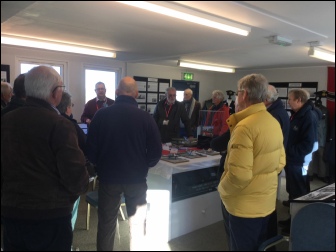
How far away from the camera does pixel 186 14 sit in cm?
150

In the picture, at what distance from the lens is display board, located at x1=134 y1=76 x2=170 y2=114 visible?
5961 millimetres

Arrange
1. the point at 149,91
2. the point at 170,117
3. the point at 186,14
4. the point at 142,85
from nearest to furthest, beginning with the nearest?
the point at 186,14 → the point at 170,117 → the point at 142,85 → the point at 149,91

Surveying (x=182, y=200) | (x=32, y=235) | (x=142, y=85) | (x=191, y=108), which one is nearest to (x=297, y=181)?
(x=182, y=200)

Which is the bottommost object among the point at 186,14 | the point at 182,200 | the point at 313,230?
the point at 182,200

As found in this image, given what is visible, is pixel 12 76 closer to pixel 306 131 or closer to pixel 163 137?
pixel 306 131

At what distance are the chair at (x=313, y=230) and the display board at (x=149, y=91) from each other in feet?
15.8

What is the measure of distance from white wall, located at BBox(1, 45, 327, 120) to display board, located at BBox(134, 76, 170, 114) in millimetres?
111

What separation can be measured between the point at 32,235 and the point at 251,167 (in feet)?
3.44

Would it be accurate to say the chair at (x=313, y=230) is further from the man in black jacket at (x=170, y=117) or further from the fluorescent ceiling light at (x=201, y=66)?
the fluorescent ceiling light at (x=201, y=66)

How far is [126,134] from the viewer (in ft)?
5.67

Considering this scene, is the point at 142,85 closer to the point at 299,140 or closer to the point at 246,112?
the point at 299,140

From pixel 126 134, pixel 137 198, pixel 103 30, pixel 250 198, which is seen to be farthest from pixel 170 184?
pixel 103 30

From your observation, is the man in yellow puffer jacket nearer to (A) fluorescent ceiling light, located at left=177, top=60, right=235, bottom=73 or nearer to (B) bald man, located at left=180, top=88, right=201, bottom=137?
(B) bald man, located at left=180, top=88, right=201, bottom=137

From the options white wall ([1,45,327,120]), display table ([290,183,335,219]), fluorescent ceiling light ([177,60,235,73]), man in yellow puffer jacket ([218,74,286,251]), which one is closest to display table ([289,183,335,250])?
display table ([290,183,335,219])
